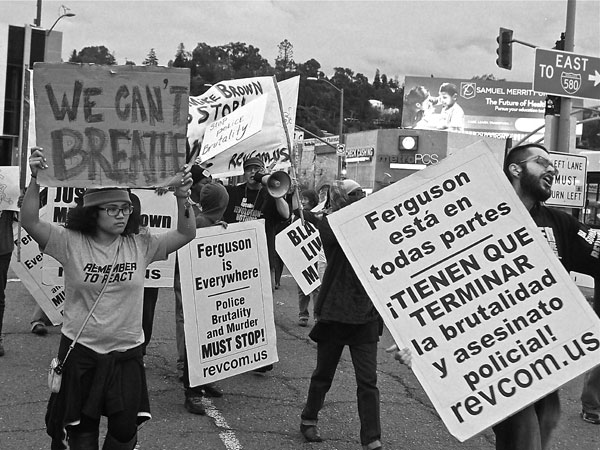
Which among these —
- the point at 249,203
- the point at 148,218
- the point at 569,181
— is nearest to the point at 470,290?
the point at 148,218

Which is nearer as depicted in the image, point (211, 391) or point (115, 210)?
point (115, 210)

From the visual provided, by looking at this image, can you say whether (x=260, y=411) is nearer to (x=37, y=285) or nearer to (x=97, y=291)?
(x=97, y=291)

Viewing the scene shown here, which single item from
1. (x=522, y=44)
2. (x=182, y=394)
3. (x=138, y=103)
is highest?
(x=522, y=44)

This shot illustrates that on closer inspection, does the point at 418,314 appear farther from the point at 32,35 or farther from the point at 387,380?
the point at 32,35

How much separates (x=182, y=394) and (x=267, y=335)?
84 cm

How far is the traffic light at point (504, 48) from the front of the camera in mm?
16359

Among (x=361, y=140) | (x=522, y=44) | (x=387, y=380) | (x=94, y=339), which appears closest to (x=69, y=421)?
(x=94, y=339)

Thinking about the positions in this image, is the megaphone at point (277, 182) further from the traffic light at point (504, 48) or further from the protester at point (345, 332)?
the traffic light at point (504, 48)

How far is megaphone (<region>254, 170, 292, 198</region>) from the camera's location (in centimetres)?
578

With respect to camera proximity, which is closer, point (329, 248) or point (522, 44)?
point (329, 248)

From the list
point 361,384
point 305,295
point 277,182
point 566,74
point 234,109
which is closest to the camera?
point 361,384

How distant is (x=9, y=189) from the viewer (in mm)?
6777

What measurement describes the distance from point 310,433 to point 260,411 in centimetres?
75

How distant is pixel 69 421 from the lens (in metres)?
3.23
